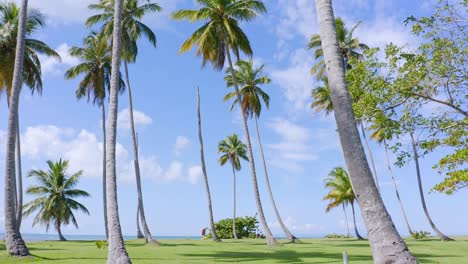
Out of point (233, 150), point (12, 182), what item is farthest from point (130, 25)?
point (233, 150)

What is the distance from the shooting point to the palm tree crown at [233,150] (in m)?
50.7

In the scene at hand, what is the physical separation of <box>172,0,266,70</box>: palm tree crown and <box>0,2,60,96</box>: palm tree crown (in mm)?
9207

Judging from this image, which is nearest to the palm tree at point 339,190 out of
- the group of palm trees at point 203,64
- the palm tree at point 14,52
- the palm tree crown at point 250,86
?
the group of palm trees at point 203,64

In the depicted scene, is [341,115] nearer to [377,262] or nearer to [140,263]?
[377,262]

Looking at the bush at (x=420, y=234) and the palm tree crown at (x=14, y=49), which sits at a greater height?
the palm tree crown at (x=14, y=49)

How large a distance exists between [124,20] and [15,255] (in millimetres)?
18226

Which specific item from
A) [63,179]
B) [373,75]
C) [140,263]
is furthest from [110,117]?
[63,179]

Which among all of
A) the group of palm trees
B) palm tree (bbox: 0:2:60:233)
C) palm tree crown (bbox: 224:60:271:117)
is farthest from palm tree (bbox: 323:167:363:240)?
palm tree (bbox: 0:2:60:233)

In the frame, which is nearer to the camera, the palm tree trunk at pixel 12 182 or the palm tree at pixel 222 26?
the palm tree trunk at pixel 12 182

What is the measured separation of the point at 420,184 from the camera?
37.3 m

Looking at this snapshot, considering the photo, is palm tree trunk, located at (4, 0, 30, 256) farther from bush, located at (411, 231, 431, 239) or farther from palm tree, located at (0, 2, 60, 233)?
bush, located at (411, 231, 431, 239)

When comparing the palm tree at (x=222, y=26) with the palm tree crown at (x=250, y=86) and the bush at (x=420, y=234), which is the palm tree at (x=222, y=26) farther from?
the bush at (x=420, y=234)

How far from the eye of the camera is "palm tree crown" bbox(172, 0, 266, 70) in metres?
26.1

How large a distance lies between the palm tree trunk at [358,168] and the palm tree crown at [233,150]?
4253 centimetres
